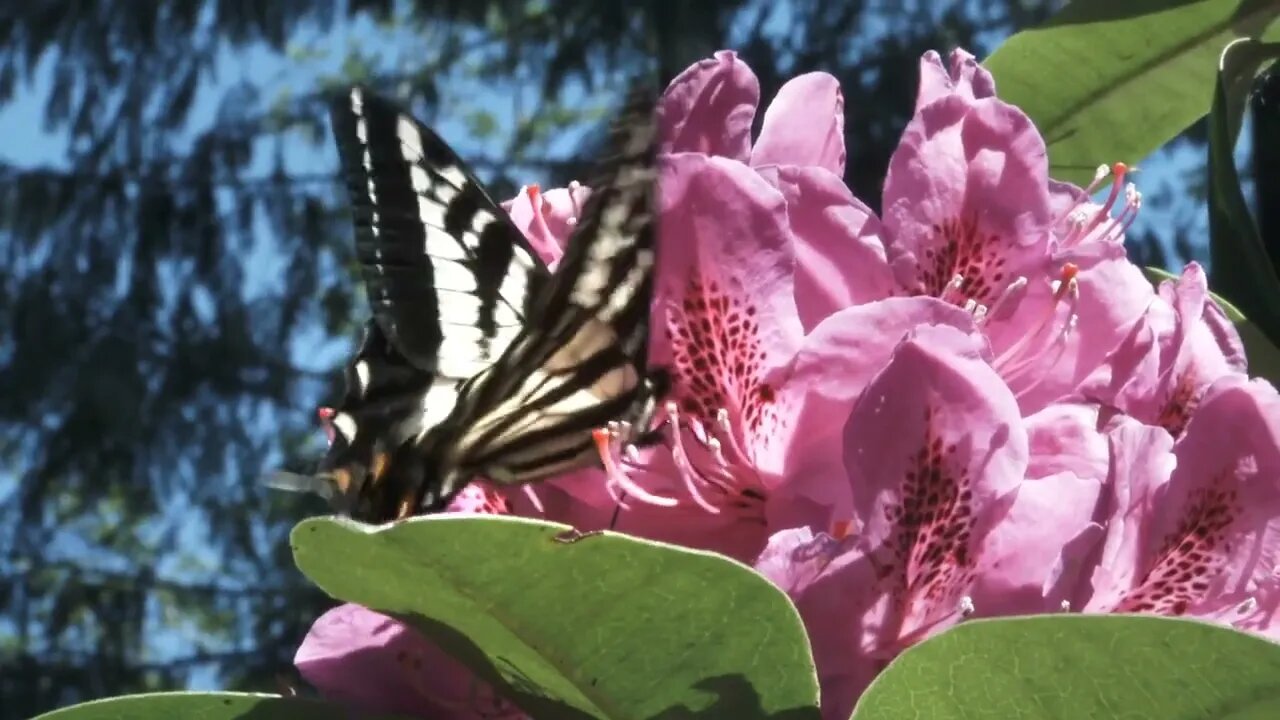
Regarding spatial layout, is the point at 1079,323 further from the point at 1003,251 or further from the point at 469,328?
the point at 469,328

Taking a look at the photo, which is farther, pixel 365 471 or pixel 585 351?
pixel 365 471

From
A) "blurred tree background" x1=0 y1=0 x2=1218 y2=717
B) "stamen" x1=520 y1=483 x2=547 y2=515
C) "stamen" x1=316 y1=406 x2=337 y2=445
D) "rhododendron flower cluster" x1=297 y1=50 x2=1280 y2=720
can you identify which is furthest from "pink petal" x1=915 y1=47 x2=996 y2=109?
"blurred tree background" x1=0 y1=0 x2=1218 y2=717

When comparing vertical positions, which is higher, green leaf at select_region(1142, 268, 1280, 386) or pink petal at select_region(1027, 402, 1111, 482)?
pink petal at select_region(1027, 402, 1111, 482)

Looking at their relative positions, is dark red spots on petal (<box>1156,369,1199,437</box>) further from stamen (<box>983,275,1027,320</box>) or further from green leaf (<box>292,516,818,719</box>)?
green leaf (<box>292,516,818,719</box>)

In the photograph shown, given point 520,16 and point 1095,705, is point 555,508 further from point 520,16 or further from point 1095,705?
point 520,16

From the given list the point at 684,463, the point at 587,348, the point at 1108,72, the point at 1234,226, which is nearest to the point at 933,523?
the point at 684,463

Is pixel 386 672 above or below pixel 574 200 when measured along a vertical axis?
below
